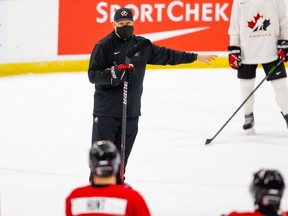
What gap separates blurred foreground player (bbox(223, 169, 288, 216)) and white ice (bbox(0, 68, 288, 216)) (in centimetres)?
185

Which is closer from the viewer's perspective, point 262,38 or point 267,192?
point 267,192

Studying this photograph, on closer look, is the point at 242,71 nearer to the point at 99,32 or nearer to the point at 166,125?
the point at 166,125

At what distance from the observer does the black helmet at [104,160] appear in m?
2.68

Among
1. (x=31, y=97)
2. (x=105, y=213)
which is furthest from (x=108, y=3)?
(x=105, y=213)

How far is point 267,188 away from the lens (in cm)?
253

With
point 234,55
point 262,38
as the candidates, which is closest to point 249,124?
point 234,55

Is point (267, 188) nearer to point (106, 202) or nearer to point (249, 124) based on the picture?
point (106, 202)

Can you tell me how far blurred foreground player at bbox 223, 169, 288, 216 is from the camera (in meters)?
2.53

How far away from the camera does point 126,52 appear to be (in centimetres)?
460

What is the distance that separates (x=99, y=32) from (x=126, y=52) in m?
5.20

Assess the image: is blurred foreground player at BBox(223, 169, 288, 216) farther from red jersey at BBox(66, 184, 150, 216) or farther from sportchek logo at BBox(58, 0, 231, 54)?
sportchek logo at BBox(58, 0, 231, 54)

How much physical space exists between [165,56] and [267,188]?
7.67 ft

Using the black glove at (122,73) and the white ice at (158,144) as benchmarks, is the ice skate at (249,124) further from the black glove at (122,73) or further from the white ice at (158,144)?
the black glove at (122,73)

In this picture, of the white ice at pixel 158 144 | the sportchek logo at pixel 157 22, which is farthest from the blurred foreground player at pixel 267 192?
the sportchek logo at pixel 157 22
